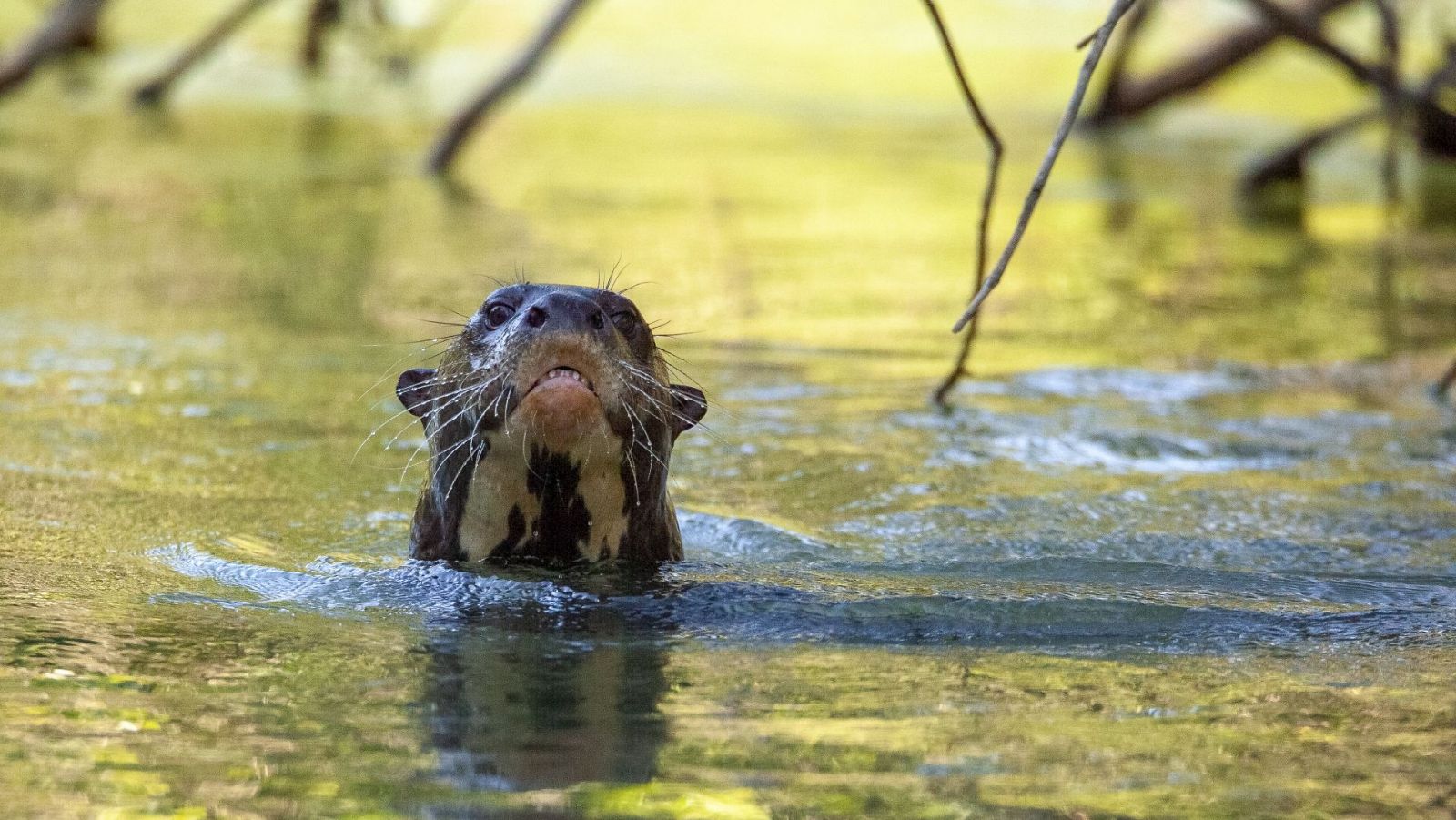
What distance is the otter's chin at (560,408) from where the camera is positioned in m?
4.13

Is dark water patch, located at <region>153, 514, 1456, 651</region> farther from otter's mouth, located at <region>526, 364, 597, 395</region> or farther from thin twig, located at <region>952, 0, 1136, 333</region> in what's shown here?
thin twig, located at <region>952, 0, 1136, 333</region>

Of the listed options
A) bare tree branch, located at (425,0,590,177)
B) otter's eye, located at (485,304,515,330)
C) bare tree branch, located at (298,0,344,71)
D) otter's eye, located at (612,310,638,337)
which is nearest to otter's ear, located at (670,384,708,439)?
otter's eye, located at (612,310,638,337)

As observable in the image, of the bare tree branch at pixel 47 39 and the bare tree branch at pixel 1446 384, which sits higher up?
the bare tree branch at pixel 47 39

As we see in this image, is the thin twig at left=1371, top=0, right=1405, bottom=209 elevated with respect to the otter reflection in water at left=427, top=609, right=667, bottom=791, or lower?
elevated

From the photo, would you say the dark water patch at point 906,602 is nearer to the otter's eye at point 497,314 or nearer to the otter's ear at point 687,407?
the otter's ear at point 687,407

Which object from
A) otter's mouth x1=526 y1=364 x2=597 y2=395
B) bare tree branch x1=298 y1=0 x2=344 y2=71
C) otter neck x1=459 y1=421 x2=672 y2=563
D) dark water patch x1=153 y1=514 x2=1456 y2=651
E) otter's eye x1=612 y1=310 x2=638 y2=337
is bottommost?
dark water patch x1=153 y1=514 x2=1456 y2=651

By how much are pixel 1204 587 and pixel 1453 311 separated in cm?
513

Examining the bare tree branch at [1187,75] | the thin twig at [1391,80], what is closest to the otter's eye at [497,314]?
the thin twig at [1391,80]

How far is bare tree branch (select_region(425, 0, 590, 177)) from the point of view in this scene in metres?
12.1

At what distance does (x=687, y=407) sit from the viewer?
15.4 feet

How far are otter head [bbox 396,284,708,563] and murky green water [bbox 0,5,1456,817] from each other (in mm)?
120

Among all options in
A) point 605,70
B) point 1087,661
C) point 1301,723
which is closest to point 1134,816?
point 1301,723

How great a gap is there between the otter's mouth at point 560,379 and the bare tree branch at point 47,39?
6646mm

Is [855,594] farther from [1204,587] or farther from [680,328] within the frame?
[680,328]
